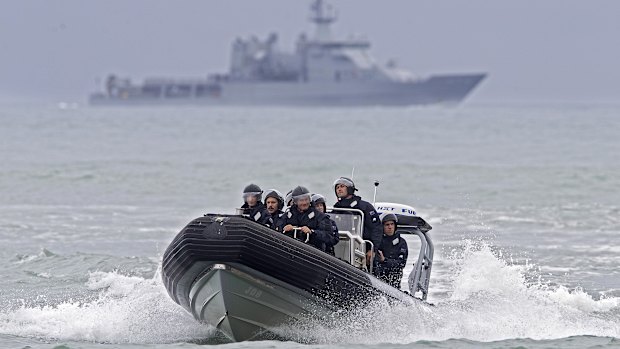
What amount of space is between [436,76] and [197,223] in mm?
131652

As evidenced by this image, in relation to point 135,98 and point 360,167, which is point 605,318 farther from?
point 135,98

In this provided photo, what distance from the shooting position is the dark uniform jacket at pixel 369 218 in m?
13.0

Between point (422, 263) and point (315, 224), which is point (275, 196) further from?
point (422, 263)

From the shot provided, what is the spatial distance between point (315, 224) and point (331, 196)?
18873 millimetres

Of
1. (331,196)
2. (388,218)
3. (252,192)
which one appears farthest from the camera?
(331,196)

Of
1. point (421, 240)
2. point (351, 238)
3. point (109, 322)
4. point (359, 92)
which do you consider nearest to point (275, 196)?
point (351, 238)

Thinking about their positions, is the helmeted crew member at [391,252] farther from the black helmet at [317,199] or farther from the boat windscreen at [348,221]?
the black helmet at [317,199]

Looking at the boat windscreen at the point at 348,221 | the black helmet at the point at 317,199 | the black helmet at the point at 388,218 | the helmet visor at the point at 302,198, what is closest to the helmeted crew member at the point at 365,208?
the boat windscreen at the point at 348,221

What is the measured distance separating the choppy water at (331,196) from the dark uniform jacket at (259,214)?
1.15m

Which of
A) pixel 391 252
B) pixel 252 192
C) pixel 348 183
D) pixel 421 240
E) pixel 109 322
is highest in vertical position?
pixel 348 183

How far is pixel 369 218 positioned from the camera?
1306cm

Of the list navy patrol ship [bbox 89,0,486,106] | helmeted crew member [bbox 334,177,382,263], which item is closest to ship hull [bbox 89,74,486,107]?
navy patrol ship [bbox 89,0,486,106]

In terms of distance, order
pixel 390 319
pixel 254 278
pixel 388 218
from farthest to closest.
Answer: pixel 388 218
pixel 390 319
pixel 254 278

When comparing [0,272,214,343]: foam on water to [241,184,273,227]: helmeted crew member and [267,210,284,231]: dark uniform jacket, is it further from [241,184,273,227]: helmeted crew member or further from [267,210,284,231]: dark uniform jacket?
[267,210,284,231]: dark uniform jacket
